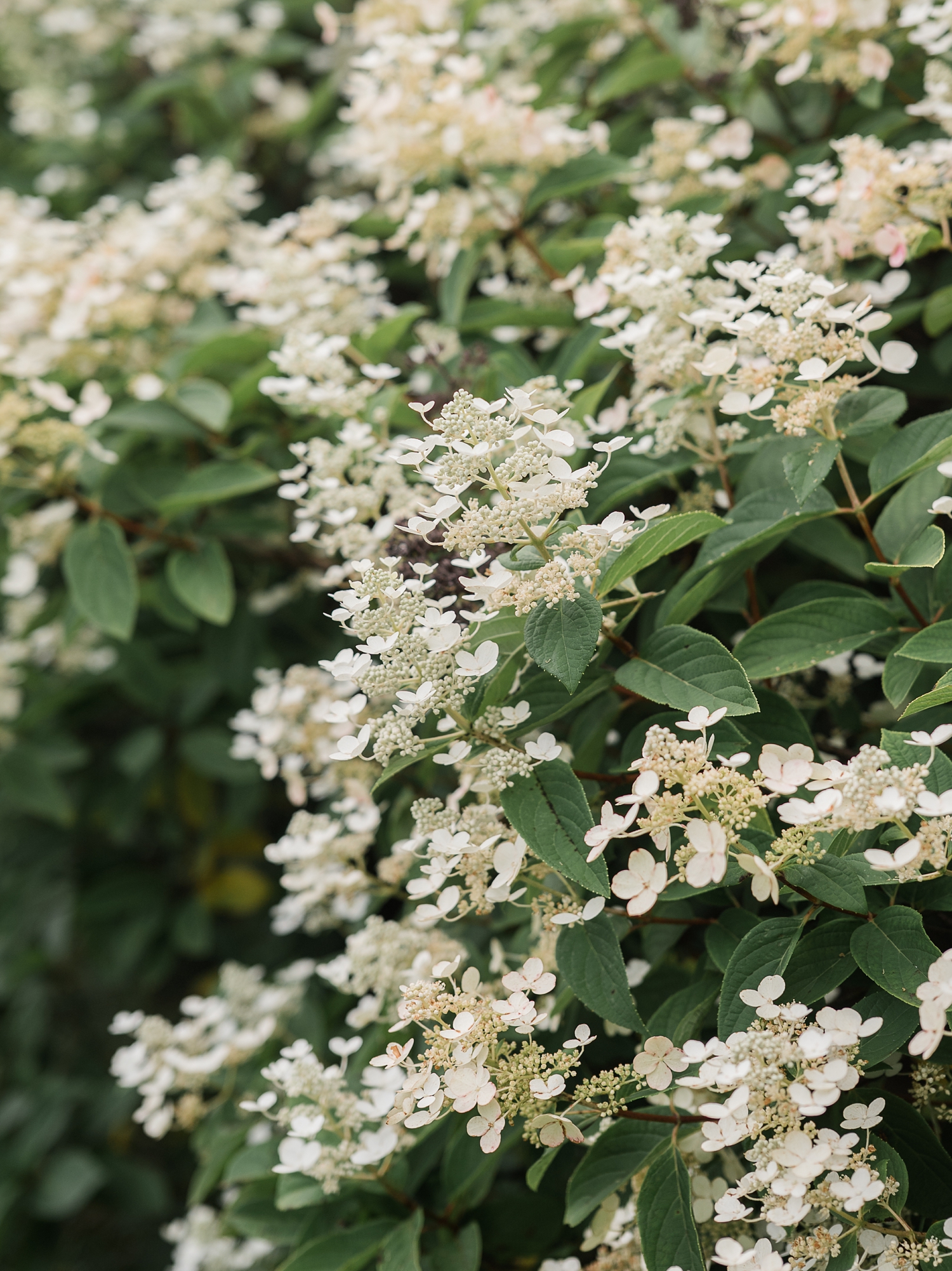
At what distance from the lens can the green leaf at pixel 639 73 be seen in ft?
6.06

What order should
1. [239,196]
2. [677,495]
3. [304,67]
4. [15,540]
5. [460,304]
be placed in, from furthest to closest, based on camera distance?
[304,67] → [239,196] → [15,540] → [460,304] → [677,495]

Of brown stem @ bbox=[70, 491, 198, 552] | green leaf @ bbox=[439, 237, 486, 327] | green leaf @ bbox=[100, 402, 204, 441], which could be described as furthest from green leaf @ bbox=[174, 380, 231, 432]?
green leaf @ bbox=[439, 237, 486, 327]

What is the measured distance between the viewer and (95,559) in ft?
5.80

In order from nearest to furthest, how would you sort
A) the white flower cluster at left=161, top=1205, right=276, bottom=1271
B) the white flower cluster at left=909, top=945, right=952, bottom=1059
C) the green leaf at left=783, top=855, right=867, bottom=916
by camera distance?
the white flower cluster at left=909, top=945, right=952, bottom=1059
the green leaf at left=783, top=855, right=867, bottom=916
the white flower cluster at left=161, top=1205, right=276, bottom=1271

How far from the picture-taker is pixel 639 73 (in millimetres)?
1846

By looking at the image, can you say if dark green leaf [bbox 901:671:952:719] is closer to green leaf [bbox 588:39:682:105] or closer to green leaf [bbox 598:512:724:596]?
green leaf [bbox 598:512:724:596]

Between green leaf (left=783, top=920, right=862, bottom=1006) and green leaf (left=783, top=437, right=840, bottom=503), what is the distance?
1.42 ft

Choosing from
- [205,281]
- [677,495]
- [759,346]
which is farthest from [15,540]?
[759,346]

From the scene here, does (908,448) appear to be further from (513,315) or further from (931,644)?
(513,315)

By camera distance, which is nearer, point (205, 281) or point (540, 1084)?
point (540, 1084)

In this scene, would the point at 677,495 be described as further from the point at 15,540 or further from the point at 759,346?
the point at 15,540

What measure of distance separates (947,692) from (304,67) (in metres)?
2.94

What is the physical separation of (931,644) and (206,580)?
1.26 m

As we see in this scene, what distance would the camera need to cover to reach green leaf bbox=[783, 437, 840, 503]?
1.05 meters
